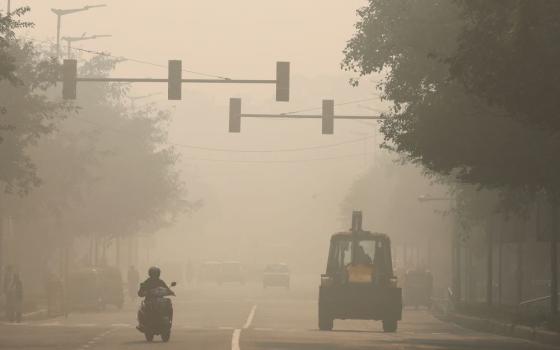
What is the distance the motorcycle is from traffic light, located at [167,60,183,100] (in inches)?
333

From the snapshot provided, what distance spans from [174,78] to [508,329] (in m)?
10.7

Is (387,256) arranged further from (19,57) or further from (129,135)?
(129,135)

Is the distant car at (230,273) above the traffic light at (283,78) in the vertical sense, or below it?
below

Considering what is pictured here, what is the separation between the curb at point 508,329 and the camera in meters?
36.4

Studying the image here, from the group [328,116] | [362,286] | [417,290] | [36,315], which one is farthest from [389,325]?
[417,290]

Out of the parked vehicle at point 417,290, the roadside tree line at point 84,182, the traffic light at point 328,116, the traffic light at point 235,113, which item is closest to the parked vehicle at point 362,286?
the traffic light at point 328,116

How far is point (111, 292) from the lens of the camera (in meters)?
66.5

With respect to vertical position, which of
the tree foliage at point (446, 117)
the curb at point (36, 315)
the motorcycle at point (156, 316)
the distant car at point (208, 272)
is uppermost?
the tree foliage at point (446, 117)

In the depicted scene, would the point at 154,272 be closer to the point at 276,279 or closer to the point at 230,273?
the point at 276,279

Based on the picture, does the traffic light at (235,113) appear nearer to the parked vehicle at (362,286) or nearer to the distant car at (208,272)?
the parked vehicle at (362,286)

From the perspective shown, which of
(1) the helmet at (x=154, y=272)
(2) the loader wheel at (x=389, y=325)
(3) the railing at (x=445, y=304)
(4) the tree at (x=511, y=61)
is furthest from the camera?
(3) the railing at (x=445, y=304)

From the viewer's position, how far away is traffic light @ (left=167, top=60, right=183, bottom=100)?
4100 centimetres

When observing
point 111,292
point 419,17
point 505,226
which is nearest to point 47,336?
point 419,17

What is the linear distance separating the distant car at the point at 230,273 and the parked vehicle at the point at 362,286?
88053 mm
